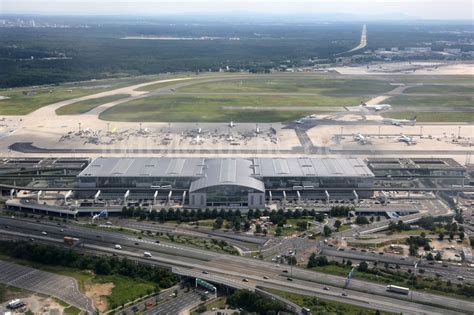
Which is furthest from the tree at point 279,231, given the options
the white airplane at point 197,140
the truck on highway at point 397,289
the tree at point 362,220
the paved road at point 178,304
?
the white airplane at point 197,140

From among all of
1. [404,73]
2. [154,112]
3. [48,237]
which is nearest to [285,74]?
[404,73]

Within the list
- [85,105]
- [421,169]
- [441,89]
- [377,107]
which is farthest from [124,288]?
[441,89]

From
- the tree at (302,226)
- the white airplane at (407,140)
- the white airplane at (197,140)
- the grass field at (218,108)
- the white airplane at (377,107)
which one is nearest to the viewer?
the tree at (302,226)

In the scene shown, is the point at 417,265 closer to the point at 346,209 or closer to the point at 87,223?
the point at 346,209

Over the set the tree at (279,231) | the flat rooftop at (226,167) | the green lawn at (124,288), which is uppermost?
the flat rooftop at (226,167)

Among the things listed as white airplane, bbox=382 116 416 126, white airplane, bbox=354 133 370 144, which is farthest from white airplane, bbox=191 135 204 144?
white airplane, bbox=382 116 416 126

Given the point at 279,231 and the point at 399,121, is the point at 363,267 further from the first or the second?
the point at 399,121

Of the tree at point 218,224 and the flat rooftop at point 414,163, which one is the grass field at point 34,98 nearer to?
the tree at point 218,224
